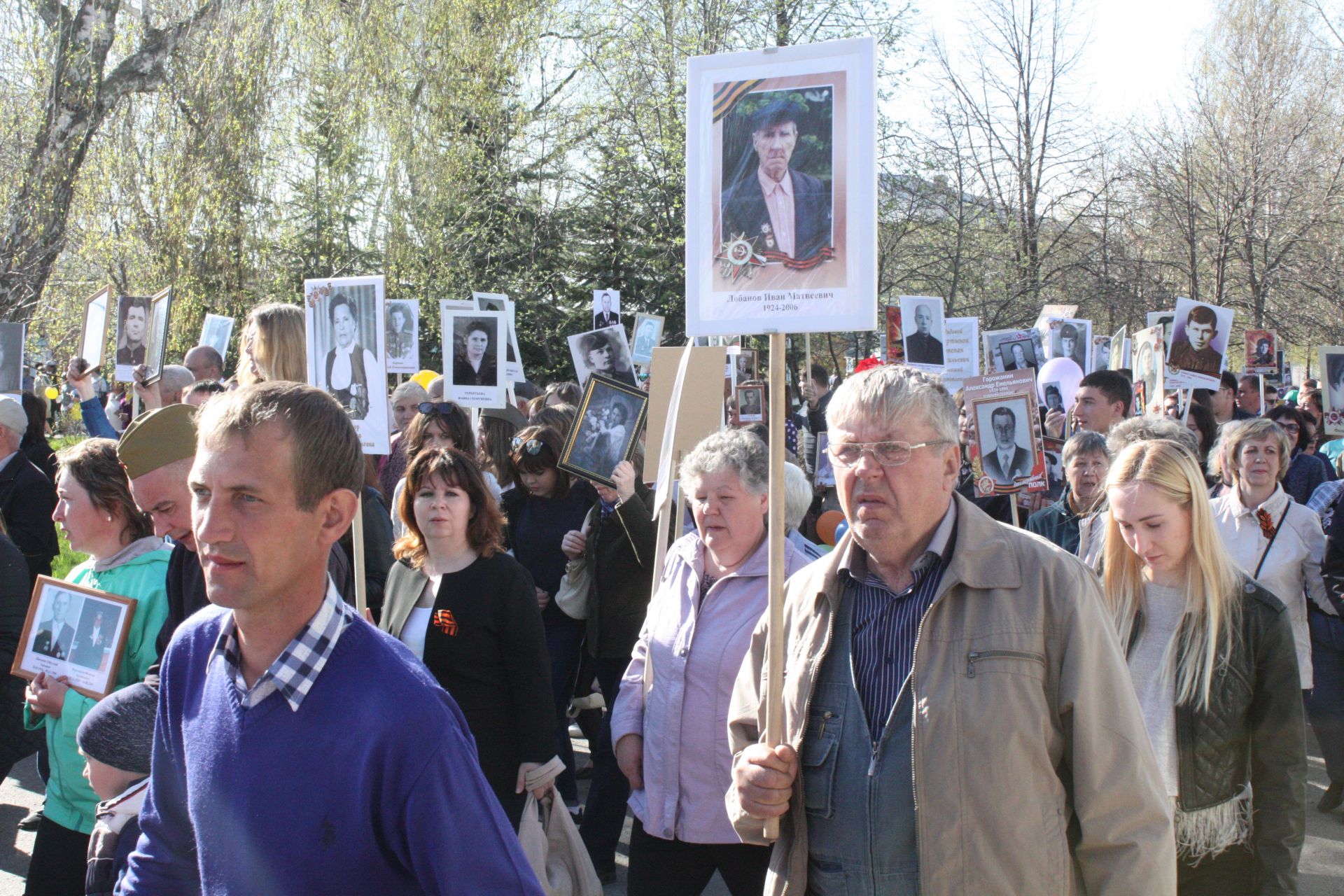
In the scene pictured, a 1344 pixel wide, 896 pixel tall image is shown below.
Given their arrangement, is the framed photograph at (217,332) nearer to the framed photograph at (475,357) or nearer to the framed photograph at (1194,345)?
the framed photograph at (475,357)

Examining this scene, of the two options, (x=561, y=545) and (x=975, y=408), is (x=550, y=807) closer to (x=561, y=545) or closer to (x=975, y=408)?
(x=561, y=545)

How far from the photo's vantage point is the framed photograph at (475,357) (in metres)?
8.47

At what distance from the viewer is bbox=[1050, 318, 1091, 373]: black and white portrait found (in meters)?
11.9

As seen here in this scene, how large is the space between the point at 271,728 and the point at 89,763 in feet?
4.08

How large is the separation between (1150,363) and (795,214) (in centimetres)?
619

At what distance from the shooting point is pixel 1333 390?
9.82 m

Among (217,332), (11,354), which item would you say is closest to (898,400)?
(11,354)

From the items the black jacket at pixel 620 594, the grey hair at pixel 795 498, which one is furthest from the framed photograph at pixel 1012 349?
the grey hair at pixel 795 498

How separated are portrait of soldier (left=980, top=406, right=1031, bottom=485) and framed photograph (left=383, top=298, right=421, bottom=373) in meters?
4.54

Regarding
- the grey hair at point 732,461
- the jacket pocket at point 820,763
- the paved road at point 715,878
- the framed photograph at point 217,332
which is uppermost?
the framed photograph at point 217,332

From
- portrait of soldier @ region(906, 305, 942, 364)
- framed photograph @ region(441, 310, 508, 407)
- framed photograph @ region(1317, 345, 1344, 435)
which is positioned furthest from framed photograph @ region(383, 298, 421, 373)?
framed photograph @ region(1317, 345, 1344, 435)

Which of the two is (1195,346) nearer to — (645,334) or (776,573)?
(645,334)

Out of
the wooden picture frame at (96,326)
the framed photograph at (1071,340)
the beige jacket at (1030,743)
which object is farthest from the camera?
the framed photograph at (1071,340)

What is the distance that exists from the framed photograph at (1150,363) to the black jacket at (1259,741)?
15.8ft
